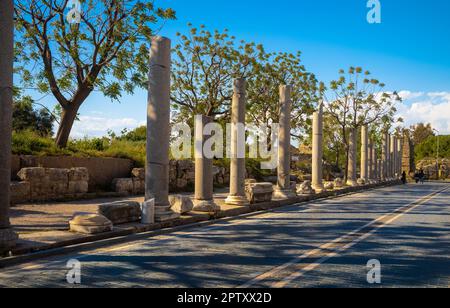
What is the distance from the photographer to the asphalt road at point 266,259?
22.0ft

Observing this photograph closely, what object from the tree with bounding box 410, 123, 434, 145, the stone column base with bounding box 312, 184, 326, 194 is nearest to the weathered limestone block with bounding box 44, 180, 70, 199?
the stone column base with bounding box 312, 184, 326, 194

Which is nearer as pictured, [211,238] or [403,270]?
[403,270]

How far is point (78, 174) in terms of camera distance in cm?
1784

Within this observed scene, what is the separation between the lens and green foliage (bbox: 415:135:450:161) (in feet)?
299

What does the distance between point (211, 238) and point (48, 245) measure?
11.5ft

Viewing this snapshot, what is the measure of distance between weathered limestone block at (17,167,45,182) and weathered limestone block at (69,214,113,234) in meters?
6.57

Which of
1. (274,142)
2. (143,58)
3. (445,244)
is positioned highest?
(143,58)

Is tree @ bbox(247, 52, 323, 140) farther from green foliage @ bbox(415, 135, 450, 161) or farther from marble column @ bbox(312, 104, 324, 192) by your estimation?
green foliage @ bbox(415, 135, 450, 161)

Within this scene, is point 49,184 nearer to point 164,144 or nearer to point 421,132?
point 164,144

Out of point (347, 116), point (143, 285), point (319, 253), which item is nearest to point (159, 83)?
point (319, 253)

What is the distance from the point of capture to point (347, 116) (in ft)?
133
